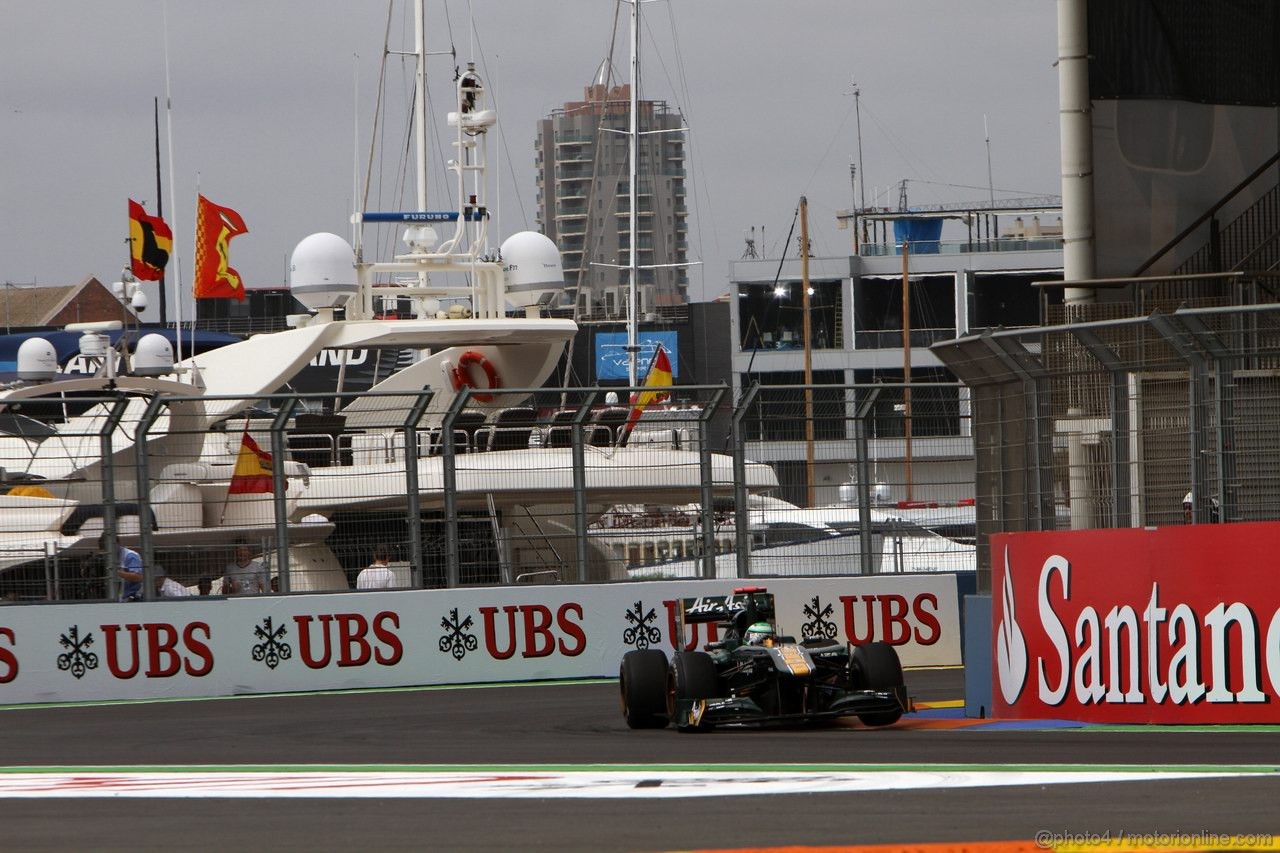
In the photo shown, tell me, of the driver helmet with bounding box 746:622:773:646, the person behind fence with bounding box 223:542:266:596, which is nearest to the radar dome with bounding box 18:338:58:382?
the person behind fence with bounding box 223:542:266:596

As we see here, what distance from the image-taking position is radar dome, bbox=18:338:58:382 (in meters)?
18.0

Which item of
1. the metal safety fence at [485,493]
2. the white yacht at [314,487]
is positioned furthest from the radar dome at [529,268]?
the metal safety fence at [485,493]

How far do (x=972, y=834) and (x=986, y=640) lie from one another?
537 cm

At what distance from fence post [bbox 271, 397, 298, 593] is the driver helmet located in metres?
4.86

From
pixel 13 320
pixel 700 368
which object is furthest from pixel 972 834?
pixel 13 320

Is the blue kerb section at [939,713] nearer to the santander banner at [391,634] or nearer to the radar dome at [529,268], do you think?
the santander banner at [391,634]

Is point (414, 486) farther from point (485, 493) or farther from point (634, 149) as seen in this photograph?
point (634, 149)

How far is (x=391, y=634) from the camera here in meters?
14.0

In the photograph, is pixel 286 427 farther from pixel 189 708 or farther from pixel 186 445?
pixel 189 708

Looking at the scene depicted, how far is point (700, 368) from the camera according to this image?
2657 inches

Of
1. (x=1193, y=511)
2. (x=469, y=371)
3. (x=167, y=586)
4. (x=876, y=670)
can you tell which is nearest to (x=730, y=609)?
(x=876, y=670)

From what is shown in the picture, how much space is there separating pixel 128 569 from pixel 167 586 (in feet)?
1.14

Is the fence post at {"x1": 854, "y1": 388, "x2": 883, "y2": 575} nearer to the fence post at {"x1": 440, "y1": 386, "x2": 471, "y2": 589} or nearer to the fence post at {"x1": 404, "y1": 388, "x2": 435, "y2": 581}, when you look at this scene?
the fence post at {"x1": 440, "y1": 386, "x2": 471, "y2": 589}

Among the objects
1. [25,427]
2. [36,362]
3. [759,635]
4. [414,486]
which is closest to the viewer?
[759,635]
